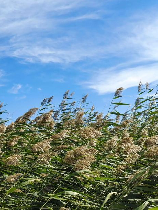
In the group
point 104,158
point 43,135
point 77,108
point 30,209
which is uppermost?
point 77,108

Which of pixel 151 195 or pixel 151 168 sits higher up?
pixel 151 168

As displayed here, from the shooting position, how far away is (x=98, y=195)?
362 centimetres

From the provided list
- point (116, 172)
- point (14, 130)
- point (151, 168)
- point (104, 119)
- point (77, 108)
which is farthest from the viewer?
point (77, 108)

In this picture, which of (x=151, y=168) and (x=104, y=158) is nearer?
(x=151, y=168)

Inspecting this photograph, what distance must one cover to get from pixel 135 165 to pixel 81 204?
0.92 m

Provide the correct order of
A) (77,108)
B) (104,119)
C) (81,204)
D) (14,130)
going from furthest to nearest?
(77,108) → (104,119) → (14,130) → (81,204)

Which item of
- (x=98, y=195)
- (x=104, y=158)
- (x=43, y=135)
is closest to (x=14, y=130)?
(x=43, y=135)

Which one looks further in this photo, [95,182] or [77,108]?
[77,108]

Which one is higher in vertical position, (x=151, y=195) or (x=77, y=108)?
(x=77, y=108)

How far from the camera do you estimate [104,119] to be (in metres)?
6.29

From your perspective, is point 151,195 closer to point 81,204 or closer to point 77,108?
point 81,204

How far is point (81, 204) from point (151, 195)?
0.78 m

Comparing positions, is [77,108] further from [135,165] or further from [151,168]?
[151,168]

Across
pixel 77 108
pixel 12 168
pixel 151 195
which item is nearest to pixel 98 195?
pixel 151 195
